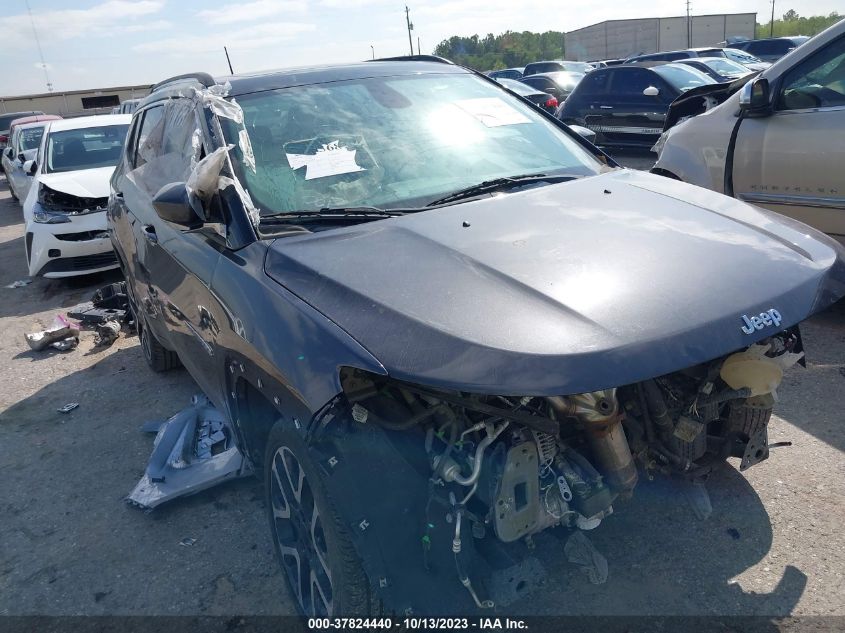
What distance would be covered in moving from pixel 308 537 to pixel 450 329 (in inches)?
38.4

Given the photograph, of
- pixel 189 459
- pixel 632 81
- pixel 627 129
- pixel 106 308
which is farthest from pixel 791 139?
pixel 632 81

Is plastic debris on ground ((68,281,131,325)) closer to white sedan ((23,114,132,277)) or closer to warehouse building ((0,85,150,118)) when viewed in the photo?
white sedan ((23,114,132,277))

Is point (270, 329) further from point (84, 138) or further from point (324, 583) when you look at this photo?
point (84, 138)

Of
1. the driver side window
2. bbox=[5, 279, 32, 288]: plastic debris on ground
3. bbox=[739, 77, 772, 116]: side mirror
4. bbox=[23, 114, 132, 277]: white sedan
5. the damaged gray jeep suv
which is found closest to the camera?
the damaged gray jeep suv

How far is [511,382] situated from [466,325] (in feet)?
0.78

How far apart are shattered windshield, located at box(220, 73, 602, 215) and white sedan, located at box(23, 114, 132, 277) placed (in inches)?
188

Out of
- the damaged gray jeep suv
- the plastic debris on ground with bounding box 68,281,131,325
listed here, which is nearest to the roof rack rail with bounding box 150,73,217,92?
the damaged gray jeep suv

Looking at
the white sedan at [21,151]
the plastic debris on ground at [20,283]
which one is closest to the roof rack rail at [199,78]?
the plastic debris on ground at [20,283]

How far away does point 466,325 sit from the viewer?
6.54ft

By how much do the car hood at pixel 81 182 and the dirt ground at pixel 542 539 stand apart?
4.47m

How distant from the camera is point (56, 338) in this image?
20.0 feet

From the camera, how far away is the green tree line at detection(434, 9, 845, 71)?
5950cm

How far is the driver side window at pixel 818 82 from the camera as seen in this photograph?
15.4ft

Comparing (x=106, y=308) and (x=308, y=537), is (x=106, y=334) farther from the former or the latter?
(x=308, y=537)
